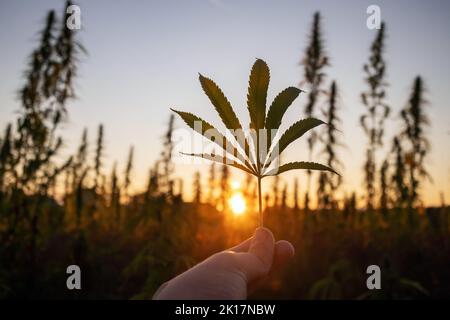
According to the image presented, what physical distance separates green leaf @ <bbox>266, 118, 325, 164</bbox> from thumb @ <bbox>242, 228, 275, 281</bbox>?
0.51 m

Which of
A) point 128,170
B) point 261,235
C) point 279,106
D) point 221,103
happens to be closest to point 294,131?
point 279,106

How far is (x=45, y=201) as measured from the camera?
9938 mm

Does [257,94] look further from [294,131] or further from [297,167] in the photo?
[297,167]

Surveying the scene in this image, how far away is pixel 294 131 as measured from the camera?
1442 millimetres

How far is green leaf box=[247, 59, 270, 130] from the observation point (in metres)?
1.39

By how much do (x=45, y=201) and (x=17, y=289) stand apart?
233 centimetres

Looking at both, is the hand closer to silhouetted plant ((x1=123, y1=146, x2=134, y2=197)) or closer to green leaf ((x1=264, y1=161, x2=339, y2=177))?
green leaf ((x1=264, y1=161, x2=339, y2=177))

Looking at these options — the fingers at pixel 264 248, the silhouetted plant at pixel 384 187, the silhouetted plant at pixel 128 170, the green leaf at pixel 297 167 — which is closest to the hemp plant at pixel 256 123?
the green leaf at pixel 297 167

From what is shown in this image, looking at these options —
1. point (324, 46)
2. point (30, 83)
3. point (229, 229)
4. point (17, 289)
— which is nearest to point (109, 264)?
point (17, 289)

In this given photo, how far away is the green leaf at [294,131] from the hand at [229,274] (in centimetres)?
49

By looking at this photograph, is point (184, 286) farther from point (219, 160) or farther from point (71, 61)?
point (71, 61)

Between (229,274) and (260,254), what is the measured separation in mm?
269

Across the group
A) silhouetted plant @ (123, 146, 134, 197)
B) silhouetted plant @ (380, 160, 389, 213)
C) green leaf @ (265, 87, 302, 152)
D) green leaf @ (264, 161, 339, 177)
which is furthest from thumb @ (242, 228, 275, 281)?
silhouetted plant @ (123, 146, 134, 197)

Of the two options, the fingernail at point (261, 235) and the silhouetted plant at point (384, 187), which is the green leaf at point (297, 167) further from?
the silhouetted plant at point (384, 187)
